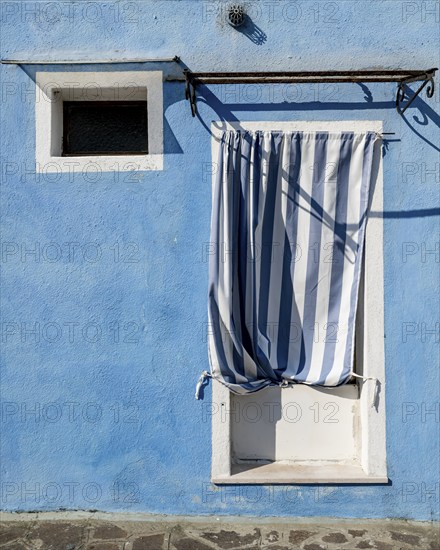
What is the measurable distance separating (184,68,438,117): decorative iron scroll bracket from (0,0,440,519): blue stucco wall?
10cm

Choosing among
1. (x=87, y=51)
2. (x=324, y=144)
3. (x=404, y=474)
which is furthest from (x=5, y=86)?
(x=404, y=474)

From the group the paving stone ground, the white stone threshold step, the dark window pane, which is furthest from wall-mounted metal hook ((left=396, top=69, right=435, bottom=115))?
Answer: the paving stone ground

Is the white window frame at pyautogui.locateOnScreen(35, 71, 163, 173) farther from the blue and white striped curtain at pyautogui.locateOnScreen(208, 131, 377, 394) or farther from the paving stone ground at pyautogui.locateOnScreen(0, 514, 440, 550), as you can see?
the paving stone ground at pyautogui.locateOnScreen(0, 514, 440, 550)

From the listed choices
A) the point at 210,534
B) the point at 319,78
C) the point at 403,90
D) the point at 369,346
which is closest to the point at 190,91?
the point at 319,78

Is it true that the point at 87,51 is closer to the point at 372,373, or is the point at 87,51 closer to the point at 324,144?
the point at 324,144

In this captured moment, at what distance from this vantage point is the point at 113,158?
17.7ft

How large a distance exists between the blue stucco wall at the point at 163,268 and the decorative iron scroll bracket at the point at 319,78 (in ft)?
0.32

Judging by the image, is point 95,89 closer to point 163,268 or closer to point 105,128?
point 105,128

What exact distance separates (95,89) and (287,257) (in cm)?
220

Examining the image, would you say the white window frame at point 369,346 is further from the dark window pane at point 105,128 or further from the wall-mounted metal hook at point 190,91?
the dark window pane at point 105,128

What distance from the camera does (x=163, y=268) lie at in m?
5.42

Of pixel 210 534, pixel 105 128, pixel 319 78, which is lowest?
pixel 210 534

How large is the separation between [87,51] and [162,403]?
309 cm

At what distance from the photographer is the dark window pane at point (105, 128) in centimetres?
564
